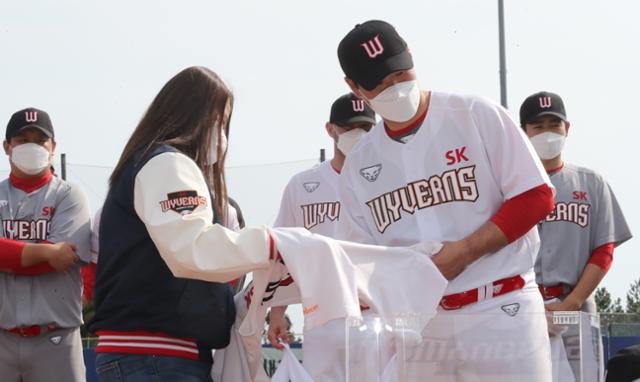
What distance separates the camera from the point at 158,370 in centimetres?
421

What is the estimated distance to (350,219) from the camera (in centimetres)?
498

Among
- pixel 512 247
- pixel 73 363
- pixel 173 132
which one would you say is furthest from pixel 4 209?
pixel 512 247

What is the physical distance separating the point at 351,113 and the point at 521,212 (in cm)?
352

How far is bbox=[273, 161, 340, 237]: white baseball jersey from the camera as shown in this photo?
7961mm

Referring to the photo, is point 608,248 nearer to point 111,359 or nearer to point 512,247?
point 512,247

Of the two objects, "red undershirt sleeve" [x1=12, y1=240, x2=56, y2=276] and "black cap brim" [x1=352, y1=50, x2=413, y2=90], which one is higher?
"black cap brim" [x1=352, y1=50, x2=413, y2=90]

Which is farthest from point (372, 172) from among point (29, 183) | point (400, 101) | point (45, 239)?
point (29, 183)

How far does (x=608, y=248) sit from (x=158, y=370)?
395 cm

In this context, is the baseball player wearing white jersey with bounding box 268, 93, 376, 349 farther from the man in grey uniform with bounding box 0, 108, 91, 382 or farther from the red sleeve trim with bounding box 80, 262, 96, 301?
the man in grey uniform with bounding box 0, 108, 91, 382

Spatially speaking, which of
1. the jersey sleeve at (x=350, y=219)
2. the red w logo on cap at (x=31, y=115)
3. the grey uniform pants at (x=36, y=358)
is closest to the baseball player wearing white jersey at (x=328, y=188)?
the grey uniform pants at (x=36, y=358)

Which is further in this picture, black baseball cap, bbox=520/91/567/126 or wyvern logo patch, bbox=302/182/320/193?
wyvern logo patch, bbox=302/182/320/193

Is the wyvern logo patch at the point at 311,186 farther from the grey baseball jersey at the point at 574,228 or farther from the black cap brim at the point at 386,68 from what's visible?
the black cap brim at the point at 386,68

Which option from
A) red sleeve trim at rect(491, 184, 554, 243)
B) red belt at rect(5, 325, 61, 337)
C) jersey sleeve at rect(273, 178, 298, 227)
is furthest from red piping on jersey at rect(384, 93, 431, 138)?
red belt at rect(5, 325, 61, 337)

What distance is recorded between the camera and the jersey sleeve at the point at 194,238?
13.2ft
